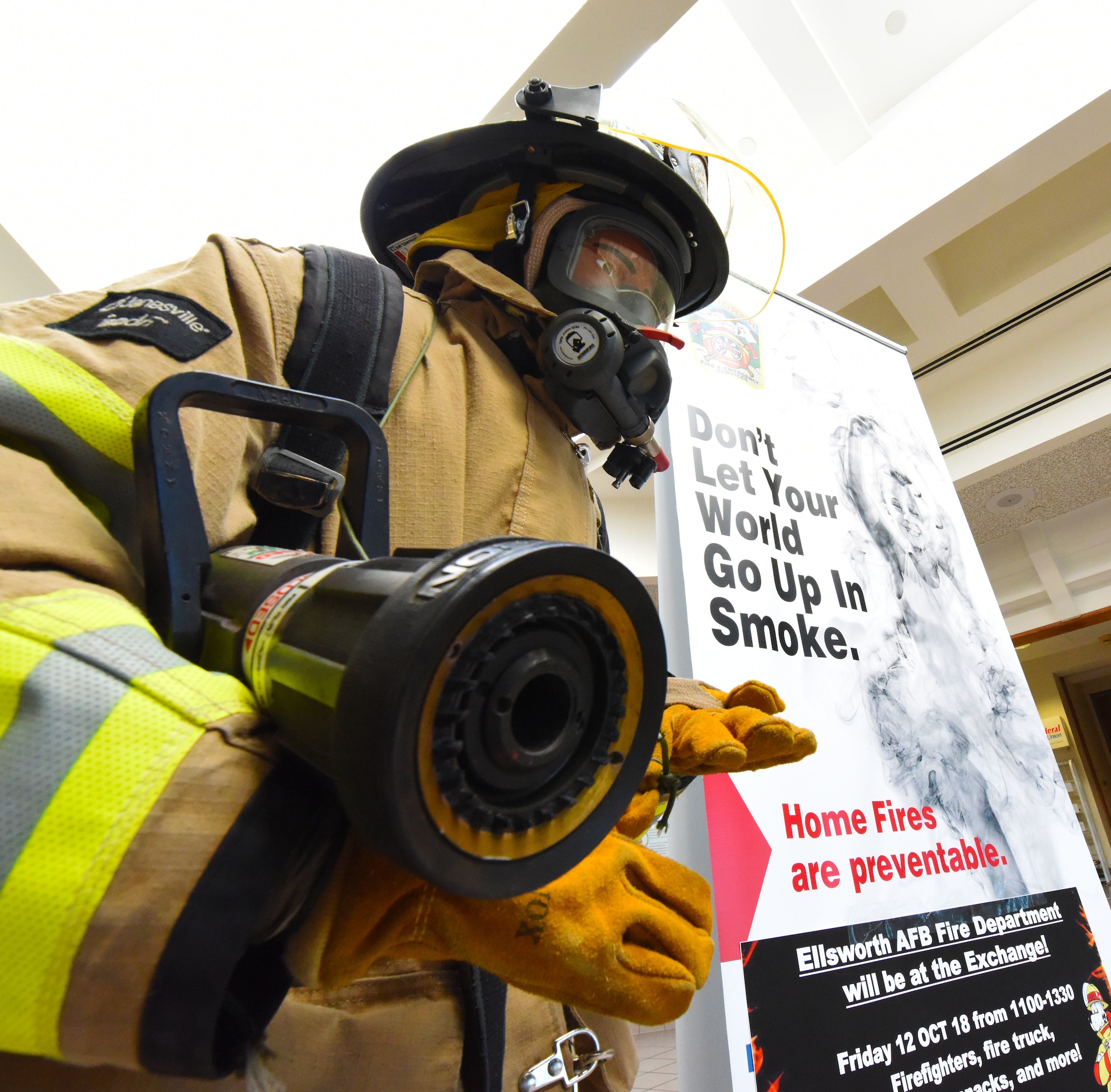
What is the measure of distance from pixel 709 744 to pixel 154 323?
578 mm

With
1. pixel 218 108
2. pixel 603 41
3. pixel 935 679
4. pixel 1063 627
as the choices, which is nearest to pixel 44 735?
pixel 935 679

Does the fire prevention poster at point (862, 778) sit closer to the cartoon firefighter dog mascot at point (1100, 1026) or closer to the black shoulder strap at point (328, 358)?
the cartoon firefighter dog mascot at point (1100, 1026)

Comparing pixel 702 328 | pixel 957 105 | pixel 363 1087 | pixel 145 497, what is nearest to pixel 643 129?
pixel 702 328

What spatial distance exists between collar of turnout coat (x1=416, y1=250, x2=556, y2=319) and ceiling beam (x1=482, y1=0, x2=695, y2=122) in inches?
50.6

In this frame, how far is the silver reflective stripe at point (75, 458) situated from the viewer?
0.41 m

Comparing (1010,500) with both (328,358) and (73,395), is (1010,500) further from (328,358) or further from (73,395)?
(73,395)

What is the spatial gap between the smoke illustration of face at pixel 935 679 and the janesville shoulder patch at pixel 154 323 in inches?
52.5

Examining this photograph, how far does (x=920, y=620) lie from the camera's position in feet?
5.31

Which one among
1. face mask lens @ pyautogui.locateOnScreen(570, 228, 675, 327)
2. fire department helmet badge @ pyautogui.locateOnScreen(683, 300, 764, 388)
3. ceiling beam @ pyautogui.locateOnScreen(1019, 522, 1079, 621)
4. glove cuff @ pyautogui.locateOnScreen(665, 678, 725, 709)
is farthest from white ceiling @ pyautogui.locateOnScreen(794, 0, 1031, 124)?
A: ceiling beam @ pyautogui.locateOnScreen(1019, 522, 1079, 621)

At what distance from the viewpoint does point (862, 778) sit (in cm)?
127

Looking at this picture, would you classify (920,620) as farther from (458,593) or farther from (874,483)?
(458,593)

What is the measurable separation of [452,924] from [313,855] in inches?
3.2

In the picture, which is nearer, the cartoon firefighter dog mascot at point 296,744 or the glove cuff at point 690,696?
the cartoon firefighter dog mascot at point 296,744

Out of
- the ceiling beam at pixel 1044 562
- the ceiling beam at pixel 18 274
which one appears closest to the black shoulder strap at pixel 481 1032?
the ceiling beam at pixel 18 274
